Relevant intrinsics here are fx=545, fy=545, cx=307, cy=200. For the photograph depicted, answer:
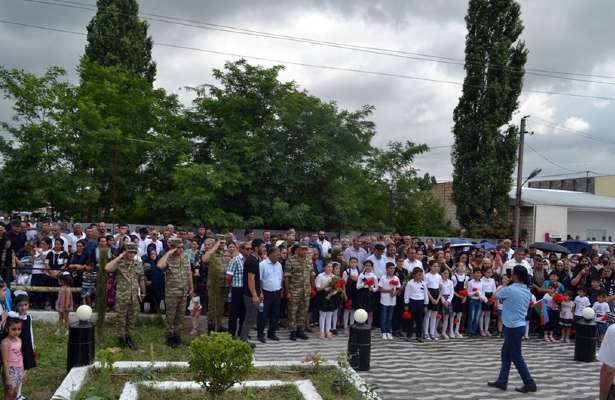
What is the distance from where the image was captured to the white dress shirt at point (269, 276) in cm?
1001

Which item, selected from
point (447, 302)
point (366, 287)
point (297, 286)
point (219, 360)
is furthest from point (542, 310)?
point (219, 360)

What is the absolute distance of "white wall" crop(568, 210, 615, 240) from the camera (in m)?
34.4

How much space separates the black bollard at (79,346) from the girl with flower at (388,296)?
5873 mm

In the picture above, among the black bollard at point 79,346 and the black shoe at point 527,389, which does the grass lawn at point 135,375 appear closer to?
the black bollard at point 79,346

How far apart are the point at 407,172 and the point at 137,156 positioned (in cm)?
1333

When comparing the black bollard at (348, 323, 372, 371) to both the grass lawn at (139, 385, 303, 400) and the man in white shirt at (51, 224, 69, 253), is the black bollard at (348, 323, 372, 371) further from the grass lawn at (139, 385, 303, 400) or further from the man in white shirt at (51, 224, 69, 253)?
the man in white shirt at (51, 224, 69, 253)

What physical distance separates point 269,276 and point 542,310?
6490 millimetres

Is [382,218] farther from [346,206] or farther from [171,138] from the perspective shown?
[171,138]

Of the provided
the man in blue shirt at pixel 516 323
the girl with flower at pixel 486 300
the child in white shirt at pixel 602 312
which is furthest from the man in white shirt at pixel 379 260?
the child in white shirt at pixel 602 312

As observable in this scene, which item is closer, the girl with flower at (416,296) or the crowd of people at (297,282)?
the crowd of people at (297,282)

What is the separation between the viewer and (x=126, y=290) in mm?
8570

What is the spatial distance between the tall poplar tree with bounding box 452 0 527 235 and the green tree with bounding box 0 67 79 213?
1919 cm

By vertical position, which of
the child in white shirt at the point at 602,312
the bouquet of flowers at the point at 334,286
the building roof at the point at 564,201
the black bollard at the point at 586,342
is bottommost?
the black bollard at the point at 586,342

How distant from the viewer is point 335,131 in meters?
20.2
